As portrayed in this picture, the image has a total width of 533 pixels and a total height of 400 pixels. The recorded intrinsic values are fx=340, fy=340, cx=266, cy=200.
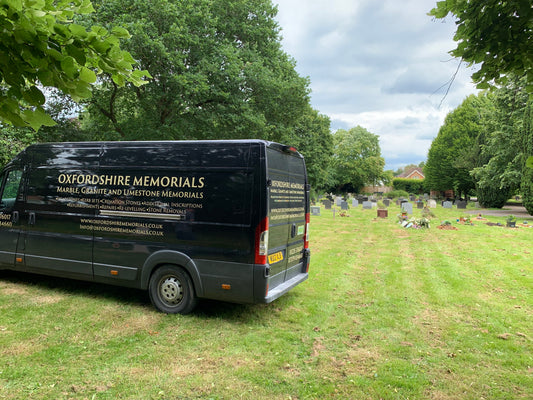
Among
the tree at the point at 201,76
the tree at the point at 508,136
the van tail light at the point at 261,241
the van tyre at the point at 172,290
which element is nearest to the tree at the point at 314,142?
the tree at the point at 201,76

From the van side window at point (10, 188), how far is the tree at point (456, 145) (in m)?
43.0

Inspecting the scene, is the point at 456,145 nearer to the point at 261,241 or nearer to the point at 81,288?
the point at 261,241

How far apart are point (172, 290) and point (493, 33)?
5346 millimetres

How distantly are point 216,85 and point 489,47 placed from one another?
Answer: 1195 centimetres

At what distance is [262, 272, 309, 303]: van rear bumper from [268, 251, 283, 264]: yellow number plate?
1.40 ft

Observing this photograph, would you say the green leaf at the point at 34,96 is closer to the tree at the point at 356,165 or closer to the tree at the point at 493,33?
the tree at the point at 493,33

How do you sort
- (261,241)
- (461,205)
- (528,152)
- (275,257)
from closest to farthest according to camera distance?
(261,241) → (275,257) → (528,152) → (461,205)

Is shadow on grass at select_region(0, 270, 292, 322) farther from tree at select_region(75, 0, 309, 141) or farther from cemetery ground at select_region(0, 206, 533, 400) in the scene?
tree at select_region(75, 0, 309, 141)

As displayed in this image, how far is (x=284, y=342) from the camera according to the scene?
14.6ft

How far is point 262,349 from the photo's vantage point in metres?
4.25

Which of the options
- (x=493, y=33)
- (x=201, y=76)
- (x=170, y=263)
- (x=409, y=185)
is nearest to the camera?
(x=493, y=33)

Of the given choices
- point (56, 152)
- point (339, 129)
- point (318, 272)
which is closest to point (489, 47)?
point (318, 272)

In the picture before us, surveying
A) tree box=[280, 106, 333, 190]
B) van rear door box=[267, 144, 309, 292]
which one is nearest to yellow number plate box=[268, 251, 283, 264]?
van rear door box=[267, 144, 309, 292]

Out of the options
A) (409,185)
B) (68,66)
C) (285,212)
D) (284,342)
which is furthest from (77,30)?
(409,185)
